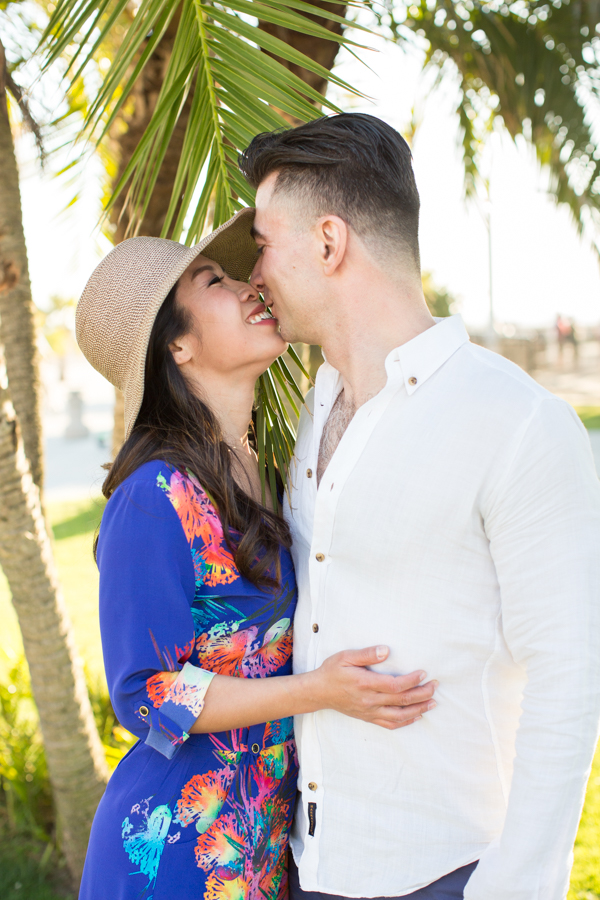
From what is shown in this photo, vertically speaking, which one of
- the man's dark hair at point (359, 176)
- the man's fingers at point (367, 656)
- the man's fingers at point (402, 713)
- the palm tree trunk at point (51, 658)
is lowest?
the palm tree trunk at point (51, 658)

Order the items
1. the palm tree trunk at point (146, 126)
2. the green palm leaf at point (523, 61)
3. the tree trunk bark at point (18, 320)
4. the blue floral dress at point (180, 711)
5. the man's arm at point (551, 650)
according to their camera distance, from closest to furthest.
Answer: the man's arm at point (551, 650) < the blue floral dress at point (180, 711) < the tree trunk bark at point (18, 320) < the palm tree trunk at point (146, 126) < the green palm leaf at point (523, 61)

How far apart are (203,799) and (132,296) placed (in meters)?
1.26

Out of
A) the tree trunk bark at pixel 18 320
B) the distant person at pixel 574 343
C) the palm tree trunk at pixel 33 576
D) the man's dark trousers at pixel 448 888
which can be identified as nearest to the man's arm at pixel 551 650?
the man's dark trousers at pixel 448 888

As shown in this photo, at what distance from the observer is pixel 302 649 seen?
1.74 meters

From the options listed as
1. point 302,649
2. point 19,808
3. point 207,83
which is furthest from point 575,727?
point 19,808

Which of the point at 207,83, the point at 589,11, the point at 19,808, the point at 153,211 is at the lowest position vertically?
the point at 19,808

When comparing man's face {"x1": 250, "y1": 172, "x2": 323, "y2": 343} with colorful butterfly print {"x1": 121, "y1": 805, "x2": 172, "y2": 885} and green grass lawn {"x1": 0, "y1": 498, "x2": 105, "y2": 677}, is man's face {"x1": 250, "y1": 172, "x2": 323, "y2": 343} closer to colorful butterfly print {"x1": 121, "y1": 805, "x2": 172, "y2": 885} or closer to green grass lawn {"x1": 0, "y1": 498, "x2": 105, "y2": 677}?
colorful butterfly print {"x1": 121, "y1": 805, "x2": 172, "y2": 885}

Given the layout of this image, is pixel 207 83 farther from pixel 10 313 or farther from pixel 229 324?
pixel 10 313

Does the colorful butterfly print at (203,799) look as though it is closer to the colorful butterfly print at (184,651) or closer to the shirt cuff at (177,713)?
the shirt cuff at (177,713)

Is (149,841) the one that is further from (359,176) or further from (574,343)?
(574,343)

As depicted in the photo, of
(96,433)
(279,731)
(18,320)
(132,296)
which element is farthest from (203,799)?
(96,433)

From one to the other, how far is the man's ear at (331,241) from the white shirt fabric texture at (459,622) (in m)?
0.29

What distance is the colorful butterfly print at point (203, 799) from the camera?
1606 millimetres

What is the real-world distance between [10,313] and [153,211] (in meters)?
1.11
